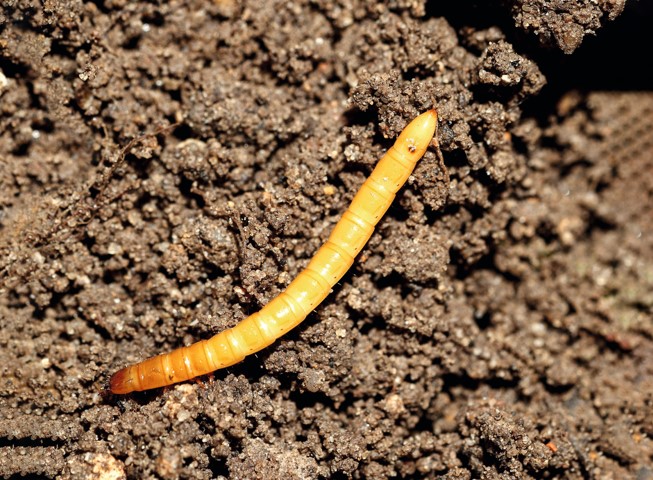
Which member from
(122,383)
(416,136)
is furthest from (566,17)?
(122,383)

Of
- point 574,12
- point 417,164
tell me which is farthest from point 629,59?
point 417,164

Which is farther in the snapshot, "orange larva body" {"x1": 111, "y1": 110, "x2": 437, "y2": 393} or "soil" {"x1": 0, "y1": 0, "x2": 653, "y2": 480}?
"soil" {"x1": 0, "y1": 0, "x2": 653, "y2": 480}

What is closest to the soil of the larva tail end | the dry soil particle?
the dry soil particle

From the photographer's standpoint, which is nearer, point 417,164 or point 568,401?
point 417,164

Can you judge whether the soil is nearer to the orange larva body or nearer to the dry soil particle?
the dry soil particle

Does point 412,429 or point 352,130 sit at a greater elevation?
point 352,130

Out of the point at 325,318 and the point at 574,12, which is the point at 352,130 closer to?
the point at 325,318

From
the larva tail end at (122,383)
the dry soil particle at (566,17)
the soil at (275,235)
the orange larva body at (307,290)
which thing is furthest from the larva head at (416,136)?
the larva tail end at (122,383)
